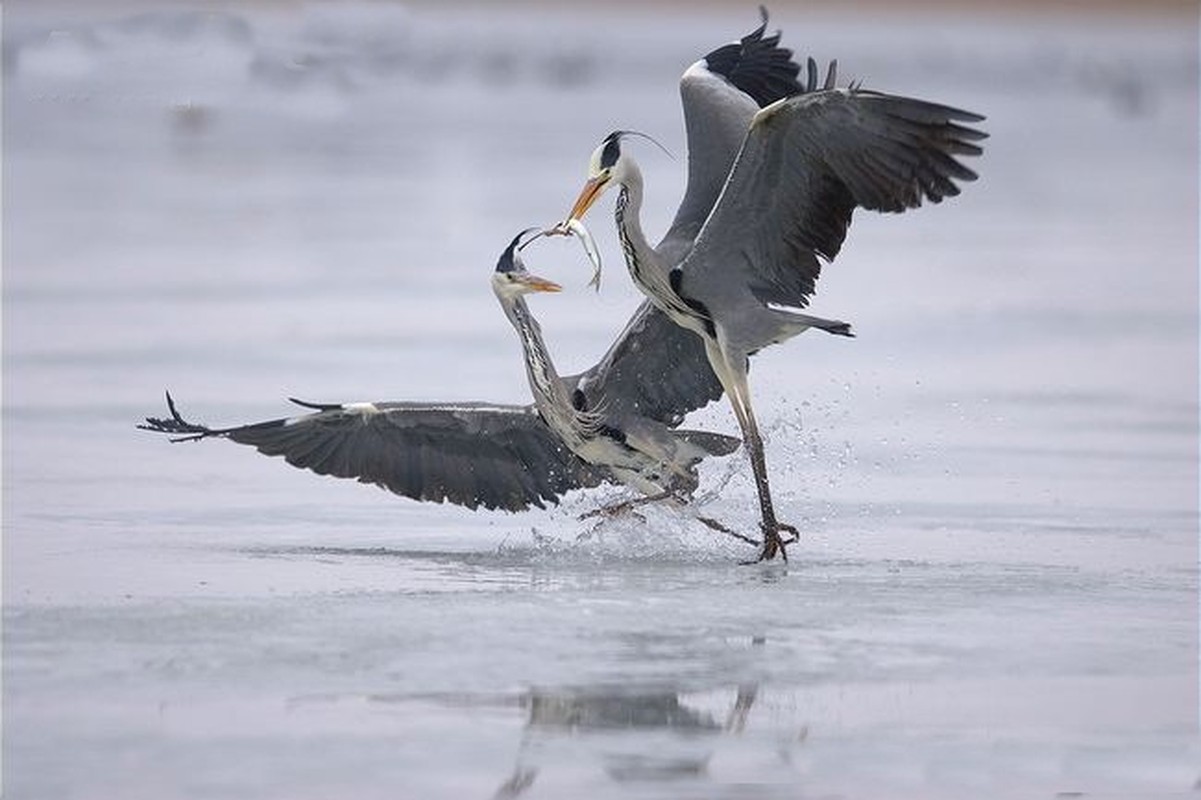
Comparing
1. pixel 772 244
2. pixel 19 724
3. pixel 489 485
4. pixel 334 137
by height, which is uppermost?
pixel 334 137

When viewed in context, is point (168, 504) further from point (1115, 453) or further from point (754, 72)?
point (1115, 453)

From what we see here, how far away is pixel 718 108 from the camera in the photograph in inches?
395

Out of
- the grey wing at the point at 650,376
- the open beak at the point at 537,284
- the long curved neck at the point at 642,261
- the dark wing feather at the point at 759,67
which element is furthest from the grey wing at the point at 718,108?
the open beak at the point at 537,284

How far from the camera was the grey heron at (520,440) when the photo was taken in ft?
31.0

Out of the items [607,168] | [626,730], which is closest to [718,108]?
[607,168]

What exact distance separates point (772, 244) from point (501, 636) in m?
2.18

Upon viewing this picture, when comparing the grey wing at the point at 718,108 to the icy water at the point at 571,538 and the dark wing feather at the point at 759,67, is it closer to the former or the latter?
the dark wing feather at the point at 759,67

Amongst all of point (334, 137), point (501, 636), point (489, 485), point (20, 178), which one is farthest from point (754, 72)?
point (334, 137)

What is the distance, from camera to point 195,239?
1967 centimetres

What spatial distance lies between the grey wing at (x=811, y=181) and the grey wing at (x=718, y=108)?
29 cm

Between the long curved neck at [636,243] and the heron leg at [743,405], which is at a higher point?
the long curved neck at [636,243]

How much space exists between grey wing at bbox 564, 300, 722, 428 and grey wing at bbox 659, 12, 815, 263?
303 millimetres

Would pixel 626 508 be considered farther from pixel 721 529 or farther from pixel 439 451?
pixel 439 451

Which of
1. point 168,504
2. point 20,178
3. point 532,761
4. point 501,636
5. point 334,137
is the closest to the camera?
point 532,761
